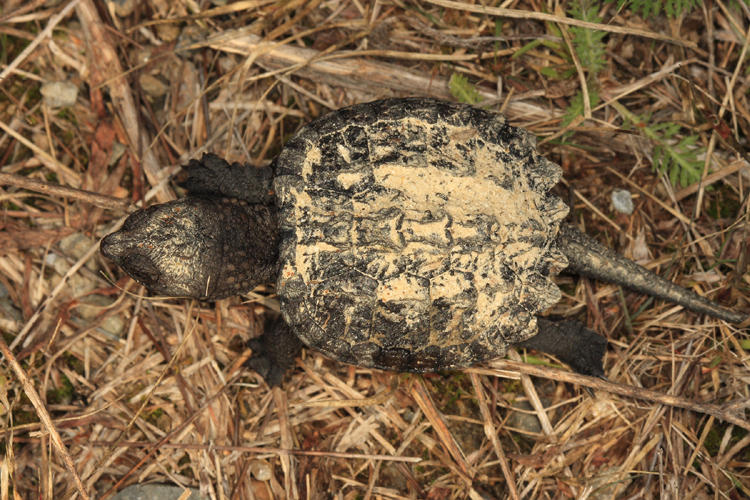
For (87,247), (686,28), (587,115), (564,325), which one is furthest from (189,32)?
(686,28)

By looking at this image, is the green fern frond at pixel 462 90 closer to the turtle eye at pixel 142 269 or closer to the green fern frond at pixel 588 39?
the green fern frond at pixel 588 39

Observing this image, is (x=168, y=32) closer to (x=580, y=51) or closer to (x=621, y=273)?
(x=580, y=51)

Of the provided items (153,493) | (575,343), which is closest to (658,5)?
(575,343)

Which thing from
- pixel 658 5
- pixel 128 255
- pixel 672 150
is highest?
pixel 658 5

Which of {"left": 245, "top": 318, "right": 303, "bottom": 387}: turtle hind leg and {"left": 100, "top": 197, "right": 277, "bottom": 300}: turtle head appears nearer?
{"left": 100, "top": 197, "right": 277, "bottom": 300}: turtle head

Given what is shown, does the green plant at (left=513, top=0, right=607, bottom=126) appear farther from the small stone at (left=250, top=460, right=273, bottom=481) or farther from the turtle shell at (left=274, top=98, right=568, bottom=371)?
the small stone at (left=250, top=460, right=273, bottom=481)

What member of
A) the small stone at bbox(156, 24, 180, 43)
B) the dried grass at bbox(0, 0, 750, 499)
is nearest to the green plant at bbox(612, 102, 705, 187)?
the dried grass at bbox(0, 0, 750, 499)
